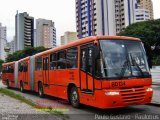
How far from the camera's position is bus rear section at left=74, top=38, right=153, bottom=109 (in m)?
11.3

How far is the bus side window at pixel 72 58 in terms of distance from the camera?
13789 mm

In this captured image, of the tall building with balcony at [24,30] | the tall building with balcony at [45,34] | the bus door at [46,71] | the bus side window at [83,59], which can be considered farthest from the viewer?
the tall building with balcony at [45,34]

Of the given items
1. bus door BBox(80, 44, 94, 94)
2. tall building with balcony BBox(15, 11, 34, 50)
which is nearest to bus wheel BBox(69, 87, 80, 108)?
bus door BBox(80, 44, 94, 94)

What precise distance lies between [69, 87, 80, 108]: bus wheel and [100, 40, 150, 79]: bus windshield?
2.61 m

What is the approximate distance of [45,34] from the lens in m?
128

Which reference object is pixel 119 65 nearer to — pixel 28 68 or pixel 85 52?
pixel 85 52

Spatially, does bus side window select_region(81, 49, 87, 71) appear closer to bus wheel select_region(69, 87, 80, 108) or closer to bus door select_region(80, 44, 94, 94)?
bus door select_region(80, 44, 94, 94)

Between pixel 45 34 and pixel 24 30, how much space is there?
11123mm

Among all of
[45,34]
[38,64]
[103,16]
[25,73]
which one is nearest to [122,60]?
[38,64]

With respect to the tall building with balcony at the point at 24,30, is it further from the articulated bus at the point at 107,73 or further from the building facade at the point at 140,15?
the articulated bus at the point at 107,73

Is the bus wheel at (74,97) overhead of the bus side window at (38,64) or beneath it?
beneath

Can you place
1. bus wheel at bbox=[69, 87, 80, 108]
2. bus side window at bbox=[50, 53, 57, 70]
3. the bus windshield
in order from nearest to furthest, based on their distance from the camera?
the bus windshield
bus wheel at bbox=[69, 87, 80, 108]
bus side window at bbox=[50, 53, 57, 70]

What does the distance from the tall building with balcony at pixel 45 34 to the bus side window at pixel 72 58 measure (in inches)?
4349

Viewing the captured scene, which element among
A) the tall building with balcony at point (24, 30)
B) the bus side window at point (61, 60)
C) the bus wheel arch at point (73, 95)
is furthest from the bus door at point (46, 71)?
the tall building with balcony at point (24, 30)
